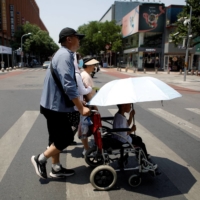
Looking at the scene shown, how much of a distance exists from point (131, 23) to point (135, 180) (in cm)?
4029

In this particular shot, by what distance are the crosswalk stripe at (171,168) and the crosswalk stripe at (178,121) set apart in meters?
1.09

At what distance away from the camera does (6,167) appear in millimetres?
3525

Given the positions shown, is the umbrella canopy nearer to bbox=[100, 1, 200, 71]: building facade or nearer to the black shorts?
the black shorts

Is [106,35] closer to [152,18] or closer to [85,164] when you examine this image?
[152,18]

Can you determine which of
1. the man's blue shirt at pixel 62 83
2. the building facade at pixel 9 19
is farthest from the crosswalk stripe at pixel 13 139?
the building facade at pixel 9 19

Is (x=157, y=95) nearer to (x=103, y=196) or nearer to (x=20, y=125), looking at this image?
(x=103, y=196)

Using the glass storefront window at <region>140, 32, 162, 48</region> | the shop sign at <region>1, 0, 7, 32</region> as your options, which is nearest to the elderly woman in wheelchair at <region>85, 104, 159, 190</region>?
the glass storefront window at <region>140, 32, 162, 48</region>

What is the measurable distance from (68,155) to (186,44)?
18.6 metres

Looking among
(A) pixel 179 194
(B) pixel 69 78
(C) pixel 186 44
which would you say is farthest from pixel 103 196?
(C) pixel 186 44

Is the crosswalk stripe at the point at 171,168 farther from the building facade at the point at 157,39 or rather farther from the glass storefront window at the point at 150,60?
the glass storefront window at the point at 150,60

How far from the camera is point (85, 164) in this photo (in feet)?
12.1

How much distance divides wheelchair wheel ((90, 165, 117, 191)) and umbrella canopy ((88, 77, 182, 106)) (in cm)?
82

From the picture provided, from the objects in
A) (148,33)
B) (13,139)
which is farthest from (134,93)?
(148,33)

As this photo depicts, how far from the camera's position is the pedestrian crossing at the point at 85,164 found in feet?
9.59
